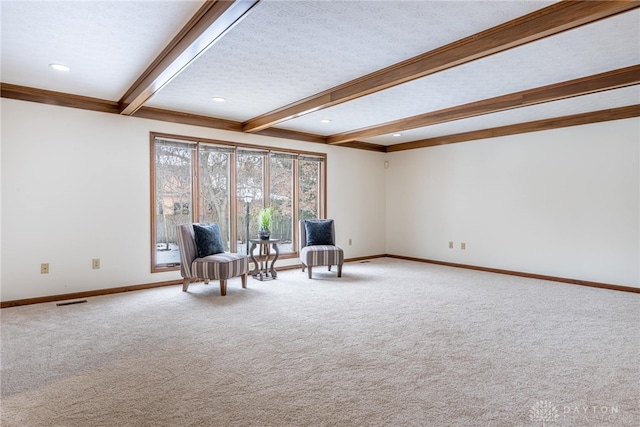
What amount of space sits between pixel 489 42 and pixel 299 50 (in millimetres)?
1434

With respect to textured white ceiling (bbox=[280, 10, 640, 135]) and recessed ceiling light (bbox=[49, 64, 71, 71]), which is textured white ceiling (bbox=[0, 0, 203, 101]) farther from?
textured white ceiling (bbox=[280, 10, 640, 135])

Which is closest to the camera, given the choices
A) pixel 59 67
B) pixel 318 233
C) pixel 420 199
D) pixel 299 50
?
pixel 299 50

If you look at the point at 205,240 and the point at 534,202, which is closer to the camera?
the point at 205,240

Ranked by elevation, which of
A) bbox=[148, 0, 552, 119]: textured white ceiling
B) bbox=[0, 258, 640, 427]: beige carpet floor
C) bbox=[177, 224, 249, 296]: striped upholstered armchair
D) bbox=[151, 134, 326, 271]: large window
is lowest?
bbox=[0, 258, 640, 427]: beige carpet floor

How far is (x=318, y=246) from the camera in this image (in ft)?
18.3

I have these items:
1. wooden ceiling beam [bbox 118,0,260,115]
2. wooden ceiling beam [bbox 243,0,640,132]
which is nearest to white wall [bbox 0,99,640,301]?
wooden ceiling beam [bbox 118,0,260,115]

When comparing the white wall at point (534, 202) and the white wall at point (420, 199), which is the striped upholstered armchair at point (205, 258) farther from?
the white wall at point (534, 202)

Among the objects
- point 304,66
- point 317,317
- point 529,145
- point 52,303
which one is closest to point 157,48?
point 304,66

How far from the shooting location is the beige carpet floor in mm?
1898

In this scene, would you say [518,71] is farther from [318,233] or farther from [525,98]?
[318,233]

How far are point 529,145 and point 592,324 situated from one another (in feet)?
10.1

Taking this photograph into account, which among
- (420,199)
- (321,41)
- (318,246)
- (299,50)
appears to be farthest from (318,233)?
(321,41)

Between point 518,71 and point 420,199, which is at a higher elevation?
point 518,71

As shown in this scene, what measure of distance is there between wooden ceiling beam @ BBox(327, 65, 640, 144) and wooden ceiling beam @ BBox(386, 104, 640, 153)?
1.48 meters
